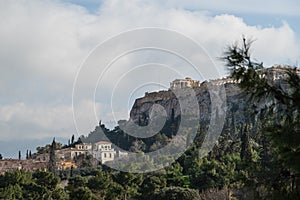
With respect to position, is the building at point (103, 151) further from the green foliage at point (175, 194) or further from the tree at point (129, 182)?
the green foliage at point (175, 194)

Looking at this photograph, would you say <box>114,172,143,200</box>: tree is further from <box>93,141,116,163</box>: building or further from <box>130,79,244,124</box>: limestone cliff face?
<box>130,79,244,124</box>: limestone cliff face

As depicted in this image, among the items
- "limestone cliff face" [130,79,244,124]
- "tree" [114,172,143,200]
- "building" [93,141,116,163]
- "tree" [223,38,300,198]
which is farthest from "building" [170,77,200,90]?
"tree" [223,38,300,198]

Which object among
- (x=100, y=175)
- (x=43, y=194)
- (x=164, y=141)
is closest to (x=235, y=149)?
(x=164, y=141)

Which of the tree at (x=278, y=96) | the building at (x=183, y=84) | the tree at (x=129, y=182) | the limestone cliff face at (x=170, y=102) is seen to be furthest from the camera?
the building at (x=183, y=84)

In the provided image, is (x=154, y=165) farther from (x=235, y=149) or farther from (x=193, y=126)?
(x=193, y=126)

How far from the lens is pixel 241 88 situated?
22.0 ft

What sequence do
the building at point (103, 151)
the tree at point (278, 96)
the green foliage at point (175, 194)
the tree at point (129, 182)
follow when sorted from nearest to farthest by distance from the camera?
the tree at point (278, 96) → the green foliage at point (175, 194) → the tree at point (129, 182) → the building at point (103, 151)

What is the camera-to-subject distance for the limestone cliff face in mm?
80912

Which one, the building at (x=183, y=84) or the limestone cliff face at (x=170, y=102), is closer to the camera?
the limestone cliff face at (x=170, y=102)

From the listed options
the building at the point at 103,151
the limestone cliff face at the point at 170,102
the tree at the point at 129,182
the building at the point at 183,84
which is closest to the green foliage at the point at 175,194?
the tree at the point at 129,182

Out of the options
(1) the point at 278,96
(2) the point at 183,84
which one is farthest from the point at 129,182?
(2) the point at 183,84

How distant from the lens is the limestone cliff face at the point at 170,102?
3186 inches

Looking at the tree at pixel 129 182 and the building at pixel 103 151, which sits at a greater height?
the building at pixel 103 151

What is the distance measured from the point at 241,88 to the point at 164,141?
59162mm
